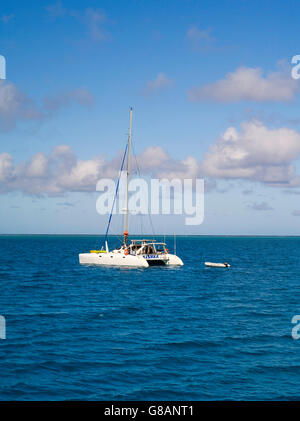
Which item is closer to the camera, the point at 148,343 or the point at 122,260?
the point at 148,343

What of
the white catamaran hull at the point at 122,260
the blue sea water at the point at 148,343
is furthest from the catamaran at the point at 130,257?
the blue sea water at the point at 148,343

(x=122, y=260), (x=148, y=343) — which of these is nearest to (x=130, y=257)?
(x=122, y=260)

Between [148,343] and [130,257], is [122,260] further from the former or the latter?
[148,343]

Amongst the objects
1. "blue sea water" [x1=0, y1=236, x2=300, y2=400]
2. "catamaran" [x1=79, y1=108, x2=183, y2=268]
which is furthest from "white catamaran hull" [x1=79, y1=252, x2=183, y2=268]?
"blue sea water" [x1=0, y1=236, x2=300, y2=400]

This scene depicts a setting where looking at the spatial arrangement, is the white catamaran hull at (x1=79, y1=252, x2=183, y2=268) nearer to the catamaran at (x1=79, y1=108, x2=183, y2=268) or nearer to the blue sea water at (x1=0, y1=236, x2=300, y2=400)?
the catamaran at (x1=79, y1=108, x2=183, y2=268)

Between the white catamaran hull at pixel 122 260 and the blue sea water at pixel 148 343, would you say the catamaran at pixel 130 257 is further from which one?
the blue sea water at pixel 148 343

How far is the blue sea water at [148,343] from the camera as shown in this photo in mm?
15898

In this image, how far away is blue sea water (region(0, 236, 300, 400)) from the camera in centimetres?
1590

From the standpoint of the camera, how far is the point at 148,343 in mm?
21922

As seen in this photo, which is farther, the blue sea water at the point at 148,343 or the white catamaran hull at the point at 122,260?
the white catamaran hull at the point at 122,260
